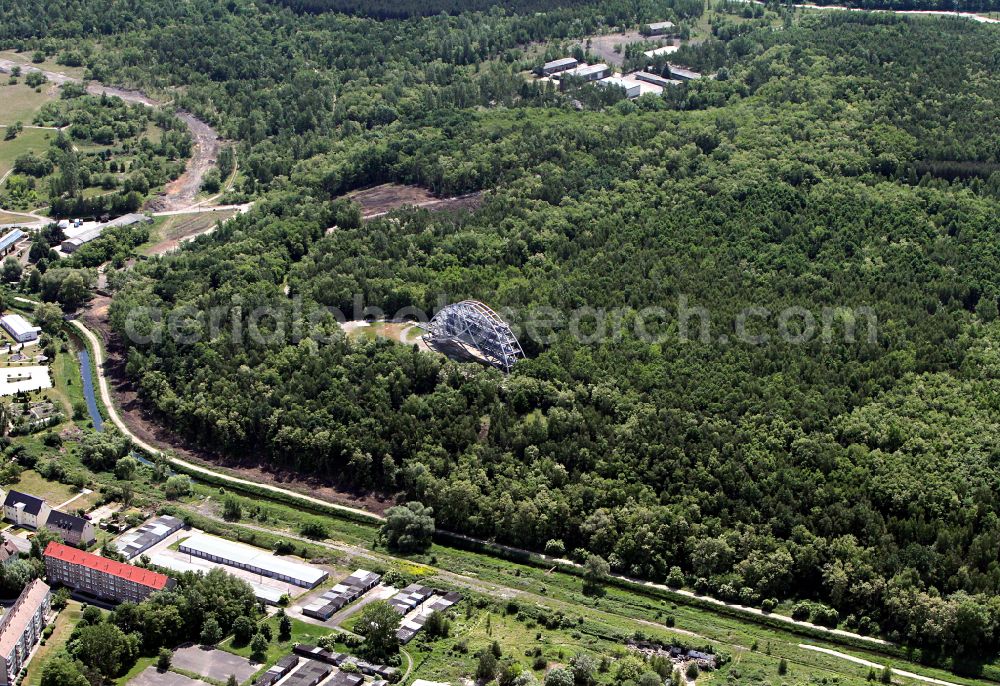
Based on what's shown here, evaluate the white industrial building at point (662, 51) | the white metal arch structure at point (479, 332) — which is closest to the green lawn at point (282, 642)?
the white metal arch structure at point (479, 332)

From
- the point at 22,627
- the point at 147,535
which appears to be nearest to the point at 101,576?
the point at 22,627

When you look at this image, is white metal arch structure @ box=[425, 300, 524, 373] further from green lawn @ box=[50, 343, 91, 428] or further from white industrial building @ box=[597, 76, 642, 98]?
A: white industrial building @ box=[597, 76, 642, 98]

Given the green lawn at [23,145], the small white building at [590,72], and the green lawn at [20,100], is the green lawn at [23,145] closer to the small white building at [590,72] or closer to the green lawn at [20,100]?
the green lawn at [20,100]

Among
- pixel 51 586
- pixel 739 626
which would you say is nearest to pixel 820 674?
pixel 739 626

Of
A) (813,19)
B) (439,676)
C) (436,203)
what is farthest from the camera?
(813,19)

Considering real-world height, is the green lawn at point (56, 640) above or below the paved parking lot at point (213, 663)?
above

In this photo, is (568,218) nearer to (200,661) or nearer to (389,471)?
(389,471)
